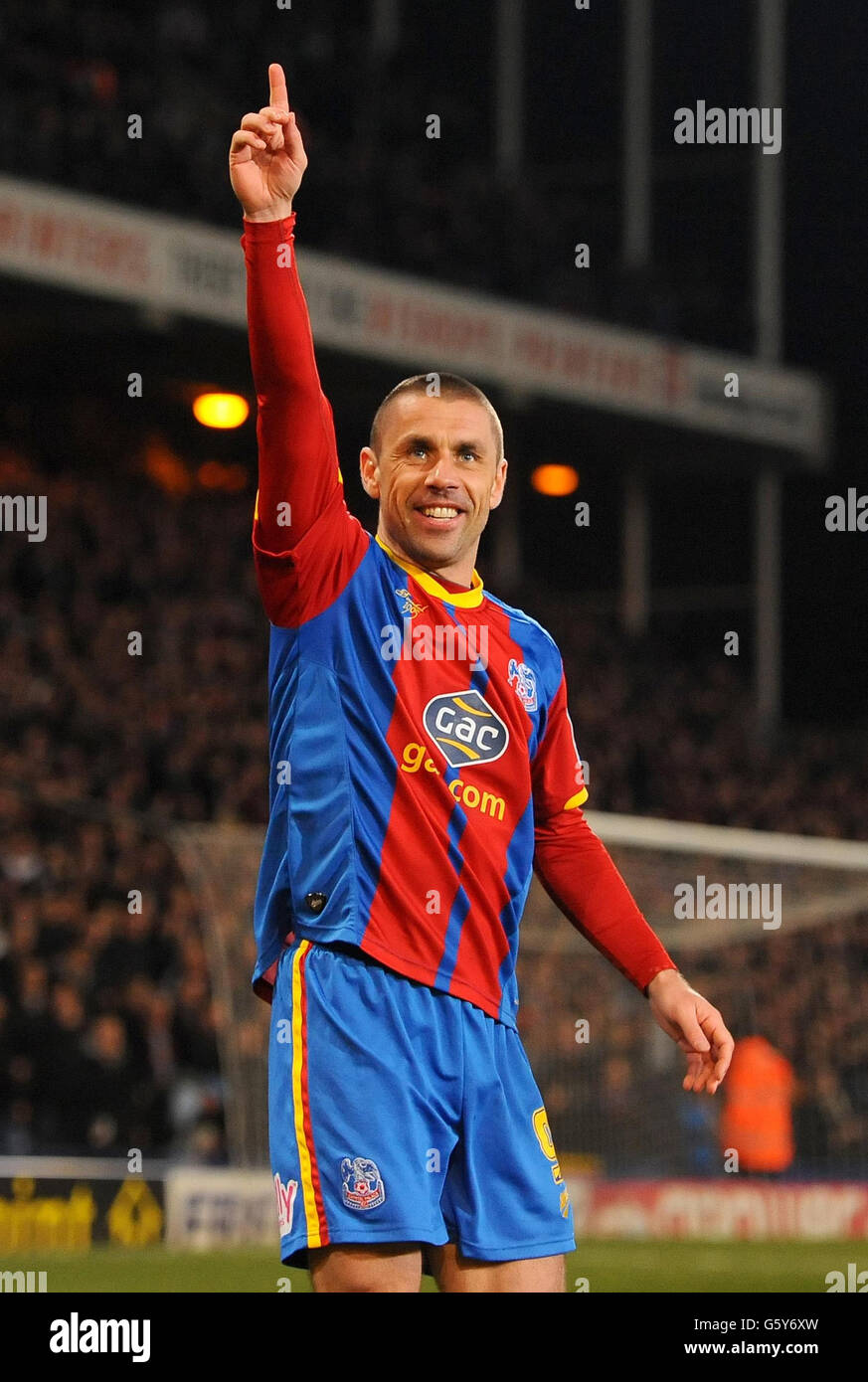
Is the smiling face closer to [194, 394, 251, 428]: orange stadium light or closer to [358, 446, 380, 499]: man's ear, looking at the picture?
[358, 446, 380, 499]: man's ear

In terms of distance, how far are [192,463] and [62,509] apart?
3.69 m

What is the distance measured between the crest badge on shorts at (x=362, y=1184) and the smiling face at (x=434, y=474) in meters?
0.98

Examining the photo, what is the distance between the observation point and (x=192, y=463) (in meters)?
20.5

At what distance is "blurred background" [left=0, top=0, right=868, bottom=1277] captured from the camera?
12.0 metres

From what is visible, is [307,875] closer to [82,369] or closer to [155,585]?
[155,585]

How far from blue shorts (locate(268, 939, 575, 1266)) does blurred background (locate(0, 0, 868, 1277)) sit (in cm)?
718

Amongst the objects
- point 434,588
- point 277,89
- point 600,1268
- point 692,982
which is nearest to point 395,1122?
point 434,588

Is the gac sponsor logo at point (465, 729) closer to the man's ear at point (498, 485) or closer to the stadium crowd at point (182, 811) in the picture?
the man's ear at point (498, 485)

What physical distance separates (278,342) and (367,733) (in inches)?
24.0

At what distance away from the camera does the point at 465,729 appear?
3.50 meters

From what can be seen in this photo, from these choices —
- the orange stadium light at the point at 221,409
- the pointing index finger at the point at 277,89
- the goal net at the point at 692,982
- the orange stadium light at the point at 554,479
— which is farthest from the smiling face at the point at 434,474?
the orange stadium light at the point at 554,479

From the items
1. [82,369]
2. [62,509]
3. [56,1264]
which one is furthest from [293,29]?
[56,1264]

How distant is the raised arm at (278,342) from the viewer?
3.29m
